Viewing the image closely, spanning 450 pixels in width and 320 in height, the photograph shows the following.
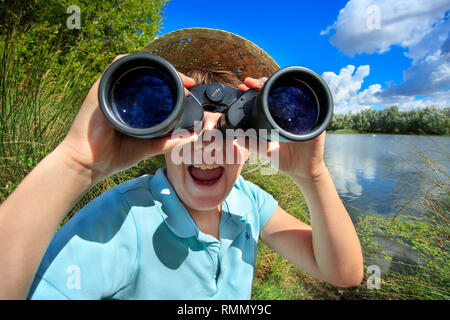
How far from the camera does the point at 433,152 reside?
2455 millimetres

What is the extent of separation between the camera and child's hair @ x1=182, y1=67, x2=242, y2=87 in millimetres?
1078

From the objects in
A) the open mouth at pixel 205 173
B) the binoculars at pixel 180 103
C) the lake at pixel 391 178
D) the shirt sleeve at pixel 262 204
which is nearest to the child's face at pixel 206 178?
the open mouth at pixel 205 173

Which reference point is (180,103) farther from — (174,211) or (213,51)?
(213,51)

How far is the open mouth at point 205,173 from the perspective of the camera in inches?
37.1

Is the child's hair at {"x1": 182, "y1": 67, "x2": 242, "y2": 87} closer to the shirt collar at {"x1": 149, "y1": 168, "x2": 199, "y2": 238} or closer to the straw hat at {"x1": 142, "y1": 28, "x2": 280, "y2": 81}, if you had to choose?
the straw hat at {"x1": 142, "y1": 28, "x2": 280, "y2": 81}

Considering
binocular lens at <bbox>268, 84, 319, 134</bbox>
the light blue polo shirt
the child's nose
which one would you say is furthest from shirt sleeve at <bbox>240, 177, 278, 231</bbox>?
binocular lens at <bbox>268, 84, 319, 134</bbox>

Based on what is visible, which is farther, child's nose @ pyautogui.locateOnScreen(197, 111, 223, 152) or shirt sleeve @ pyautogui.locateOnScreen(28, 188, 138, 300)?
child's nose @ pyautogui.locateOnScreen(197, 111, 223, 152)

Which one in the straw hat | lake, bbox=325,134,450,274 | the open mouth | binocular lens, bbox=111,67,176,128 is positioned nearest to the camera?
binocular lens, bbox=111,67,176,128

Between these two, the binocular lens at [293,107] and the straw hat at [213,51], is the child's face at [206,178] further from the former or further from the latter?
the straw hat at [213,51]

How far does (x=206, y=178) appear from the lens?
0.97m

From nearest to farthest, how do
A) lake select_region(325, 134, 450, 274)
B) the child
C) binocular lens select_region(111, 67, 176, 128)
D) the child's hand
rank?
the child → binocular lens select_region(111, 67, 176, 128) → the child's hand → lake select_region(325, 134, 450, 274)

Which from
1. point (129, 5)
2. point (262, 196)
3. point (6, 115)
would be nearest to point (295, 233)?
point (262, 196)

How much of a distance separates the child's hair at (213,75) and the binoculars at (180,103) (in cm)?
32

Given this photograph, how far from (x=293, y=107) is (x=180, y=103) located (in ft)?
1.14
